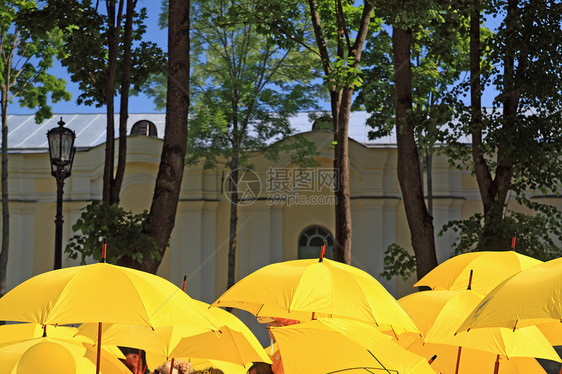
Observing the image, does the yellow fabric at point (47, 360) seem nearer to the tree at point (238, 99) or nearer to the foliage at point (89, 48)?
the foliage at point (89, 48)

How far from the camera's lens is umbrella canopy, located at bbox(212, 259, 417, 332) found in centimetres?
559

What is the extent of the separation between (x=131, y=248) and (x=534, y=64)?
22.1ft

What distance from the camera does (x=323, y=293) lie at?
223 inches

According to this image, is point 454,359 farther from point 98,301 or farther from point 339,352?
point 98,301

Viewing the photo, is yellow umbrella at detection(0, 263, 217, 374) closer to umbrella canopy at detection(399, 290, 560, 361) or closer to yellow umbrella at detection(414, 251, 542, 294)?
umbrella canopy at detection(399, 290, 560, 361)

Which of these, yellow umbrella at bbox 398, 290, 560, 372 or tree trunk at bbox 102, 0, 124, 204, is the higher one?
tree trunk at bbox 102, 0, 124, 204

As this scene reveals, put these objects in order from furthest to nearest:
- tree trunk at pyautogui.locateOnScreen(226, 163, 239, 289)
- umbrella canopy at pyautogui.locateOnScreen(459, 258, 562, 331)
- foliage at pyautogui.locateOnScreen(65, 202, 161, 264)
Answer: tree trunk at pyautogui.locateOnScreen(226, 163, 239, 289) → foliage at pyautogui.locateOnScreen(65, 202, 161, 264) → umbrella canopy at pyautogui.locateOnScreen(459, 258, 562, 331)

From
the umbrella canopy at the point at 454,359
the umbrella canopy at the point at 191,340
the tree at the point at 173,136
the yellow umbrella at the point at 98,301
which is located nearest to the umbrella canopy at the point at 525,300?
the yellow umbrella at the point at 98,301

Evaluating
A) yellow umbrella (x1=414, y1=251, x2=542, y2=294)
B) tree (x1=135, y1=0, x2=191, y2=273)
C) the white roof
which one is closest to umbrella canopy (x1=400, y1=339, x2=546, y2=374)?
yellow umbrella (x1=414, y1=251, x2=542, y2=294)

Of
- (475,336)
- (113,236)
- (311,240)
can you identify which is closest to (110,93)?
(113,236)

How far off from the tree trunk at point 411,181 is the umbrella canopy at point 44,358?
22.5ft

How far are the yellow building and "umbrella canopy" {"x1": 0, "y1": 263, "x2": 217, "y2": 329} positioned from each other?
56.6 feet

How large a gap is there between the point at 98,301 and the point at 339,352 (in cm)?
161

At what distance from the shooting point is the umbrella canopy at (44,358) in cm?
454
